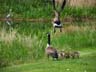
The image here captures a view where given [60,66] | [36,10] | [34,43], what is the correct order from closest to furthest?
[60,66], [34,43], [36,10]

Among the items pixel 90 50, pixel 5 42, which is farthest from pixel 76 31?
pixel 5 42

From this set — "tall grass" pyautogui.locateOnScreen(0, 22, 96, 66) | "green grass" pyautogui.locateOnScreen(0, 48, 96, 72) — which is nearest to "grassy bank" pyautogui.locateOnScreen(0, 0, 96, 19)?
A: "tall grass" pyautogui.locateOnScreen(0, 22, 96, 66)

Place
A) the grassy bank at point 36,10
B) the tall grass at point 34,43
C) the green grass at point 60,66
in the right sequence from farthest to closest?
the grassy bank at point 36,10
the tall grass at point 34,43
the green grass at point 60,66

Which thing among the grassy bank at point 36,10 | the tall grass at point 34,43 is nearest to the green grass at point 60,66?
the tall grass at point 34,43

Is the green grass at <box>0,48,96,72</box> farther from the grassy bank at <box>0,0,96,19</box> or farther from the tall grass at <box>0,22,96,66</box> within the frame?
the grassy bank at <box>0,0,96,19</box>

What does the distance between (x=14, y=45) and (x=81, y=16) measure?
57.6 feet

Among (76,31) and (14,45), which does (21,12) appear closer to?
(76,31)

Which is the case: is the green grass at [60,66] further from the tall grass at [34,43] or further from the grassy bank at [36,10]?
the grassy bank at [36,10]

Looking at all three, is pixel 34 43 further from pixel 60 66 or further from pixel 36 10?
pixel 36 10

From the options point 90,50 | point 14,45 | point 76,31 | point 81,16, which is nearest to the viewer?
point 14,45

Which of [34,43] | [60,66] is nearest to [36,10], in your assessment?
[34,43]

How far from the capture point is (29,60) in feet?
65.9

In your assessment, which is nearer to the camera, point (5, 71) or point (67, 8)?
point (5, 71)

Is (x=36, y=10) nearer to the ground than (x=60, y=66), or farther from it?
nearer to the ground
